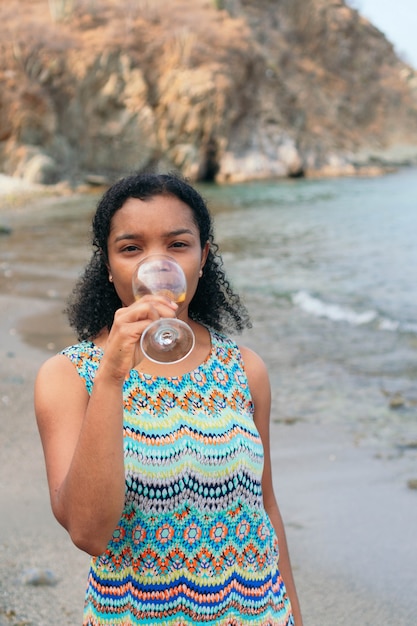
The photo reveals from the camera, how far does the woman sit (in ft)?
4.74

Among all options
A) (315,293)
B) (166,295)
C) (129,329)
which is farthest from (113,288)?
(315,293)

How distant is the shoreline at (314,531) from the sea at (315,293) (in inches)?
19.8

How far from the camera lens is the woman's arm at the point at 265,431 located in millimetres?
1784

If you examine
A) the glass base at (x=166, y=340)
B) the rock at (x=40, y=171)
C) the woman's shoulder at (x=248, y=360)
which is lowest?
the rock at (x=40, y=171)

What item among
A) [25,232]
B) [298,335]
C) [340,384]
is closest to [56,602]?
[340,384]

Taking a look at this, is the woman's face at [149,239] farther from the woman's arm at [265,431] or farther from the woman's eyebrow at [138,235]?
the woman's arm at [265,431]

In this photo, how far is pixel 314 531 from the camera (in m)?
3.78

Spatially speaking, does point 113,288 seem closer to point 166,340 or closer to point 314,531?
point 166,340

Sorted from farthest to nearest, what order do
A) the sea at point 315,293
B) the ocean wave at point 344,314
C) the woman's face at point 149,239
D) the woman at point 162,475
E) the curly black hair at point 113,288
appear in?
the ocean wave at point 344,314 < the sea at point 315,293 < the curly black hair at point 113,288 < the woman's face at point 149,239 < the woman at point 162,475

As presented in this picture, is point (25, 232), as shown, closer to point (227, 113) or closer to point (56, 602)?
point (56, 602)

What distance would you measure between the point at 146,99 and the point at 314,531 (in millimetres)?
47451

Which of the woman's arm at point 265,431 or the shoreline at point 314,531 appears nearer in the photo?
the woman's arm at point 265,431

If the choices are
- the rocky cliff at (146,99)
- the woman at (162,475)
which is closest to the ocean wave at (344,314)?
the woman at (162,475)

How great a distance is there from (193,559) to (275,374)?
17.6 ft
